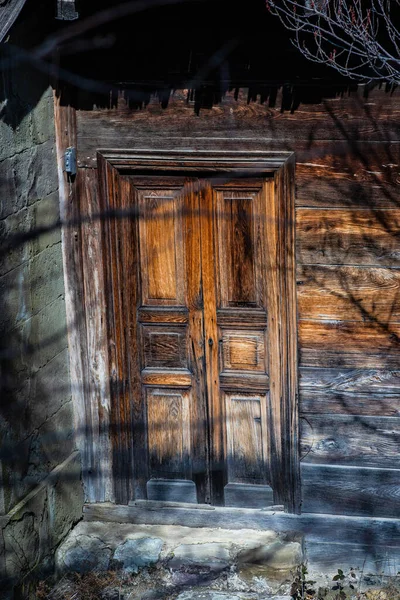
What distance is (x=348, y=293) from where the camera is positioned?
613 cm

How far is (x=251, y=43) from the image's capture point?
596 centimetres

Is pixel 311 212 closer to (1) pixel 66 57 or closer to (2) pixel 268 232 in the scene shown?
(2) pixel 268 232

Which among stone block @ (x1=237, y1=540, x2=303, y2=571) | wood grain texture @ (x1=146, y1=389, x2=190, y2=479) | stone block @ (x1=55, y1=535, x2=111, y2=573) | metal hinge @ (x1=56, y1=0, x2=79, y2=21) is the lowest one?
stone block @ (x1=55, y1=535, x2=111, y2=573)

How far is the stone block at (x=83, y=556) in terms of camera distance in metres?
6.44

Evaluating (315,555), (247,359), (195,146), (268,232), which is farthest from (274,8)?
(315,555)

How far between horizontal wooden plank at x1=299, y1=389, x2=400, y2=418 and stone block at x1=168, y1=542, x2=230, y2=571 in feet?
3.37

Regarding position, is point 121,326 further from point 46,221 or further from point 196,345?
point 46,221

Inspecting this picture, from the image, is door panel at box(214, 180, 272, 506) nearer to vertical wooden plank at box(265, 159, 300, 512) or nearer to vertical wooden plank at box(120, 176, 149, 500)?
vertical wooden plank at box(265, 159, 300, 512)

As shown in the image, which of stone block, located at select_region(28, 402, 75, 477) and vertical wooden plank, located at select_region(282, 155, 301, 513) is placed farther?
stone block, located at select_region(28, 402, 75, 477)

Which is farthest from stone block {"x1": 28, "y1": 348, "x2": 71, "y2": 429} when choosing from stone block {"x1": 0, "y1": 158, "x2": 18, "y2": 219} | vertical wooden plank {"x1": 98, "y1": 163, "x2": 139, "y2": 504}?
stone block {"x1": 0, "y1": 158, "x2": 18, "y2": 219}

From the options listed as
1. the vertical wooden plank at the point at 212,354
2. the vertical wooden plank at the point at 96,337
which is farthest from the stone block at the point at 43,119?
the vertical wooden plank at the point at 212,354

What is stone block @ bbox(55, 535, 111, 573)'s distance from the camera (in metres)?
6.44

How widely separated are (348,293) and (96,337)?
1.67 meters

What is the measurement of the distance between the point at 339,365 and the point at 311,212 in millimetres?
966
